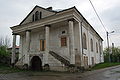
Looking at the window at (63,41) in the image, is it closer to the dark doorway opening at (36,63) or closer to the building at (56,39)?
the building at (56,39)

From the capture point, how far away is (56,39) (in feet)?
66.4

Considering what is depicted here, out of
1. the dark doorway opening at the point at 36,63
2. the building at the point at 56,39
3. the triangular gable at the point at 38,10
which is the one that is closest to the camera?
the building at the point at 56,39

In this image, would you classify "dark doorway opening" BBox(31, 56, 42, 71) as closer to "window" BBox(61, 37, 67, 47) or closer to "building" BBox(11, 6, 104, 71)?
"building" BBox(11, 6, 104, 71)

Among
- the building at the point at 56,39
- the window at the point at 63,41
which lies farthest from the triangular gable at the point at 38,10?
the window at the point at 63,41

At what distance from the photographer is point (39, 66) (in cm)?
2020

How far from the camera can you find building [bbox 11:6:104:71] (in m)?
16.7

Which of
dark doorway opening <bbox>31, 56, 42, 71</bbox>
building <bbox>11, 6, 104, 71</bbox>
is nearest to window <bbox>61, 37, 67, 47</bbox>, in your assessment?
building <bbox>11, 6, 104, 71</bbox>

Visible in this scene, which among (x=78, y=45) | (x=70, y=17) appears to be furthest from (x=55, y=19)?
(x=78, y=45)

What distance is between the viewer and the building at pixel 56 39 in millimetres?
16688

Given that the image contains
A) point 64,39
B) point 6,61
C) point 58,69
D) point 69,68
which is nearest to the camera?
point 69,68

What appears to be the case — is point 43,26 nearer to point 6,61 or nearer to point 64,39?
point 64,39

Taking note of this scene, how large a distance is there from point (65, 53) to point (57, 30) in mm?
4029

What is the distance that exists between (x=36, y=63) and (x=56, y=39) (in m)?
4.94

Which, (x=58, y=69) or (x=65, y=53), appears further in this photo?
(x=65, y=53)
